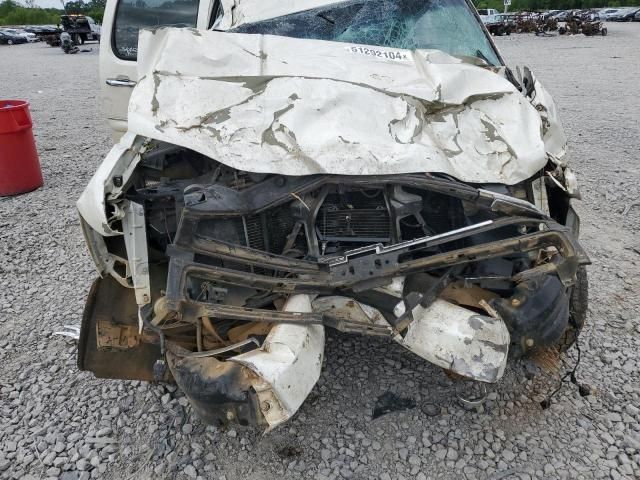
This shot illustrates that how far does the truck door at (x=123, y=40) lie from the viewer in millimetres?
4531

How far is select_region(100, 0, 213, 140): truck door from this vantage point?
14.9 ft

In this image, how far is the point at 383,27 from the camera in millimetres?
3297

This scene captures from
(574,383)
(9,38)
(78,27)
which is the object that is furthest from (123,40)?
(9,38)

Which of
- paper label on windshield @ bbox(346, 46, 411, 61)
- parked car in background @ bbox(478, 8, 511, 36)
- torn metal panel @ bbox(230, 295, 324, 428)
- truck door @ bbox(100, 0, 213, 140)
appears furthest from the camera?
parked car in background @ bbox(478, 8, 511, 36)

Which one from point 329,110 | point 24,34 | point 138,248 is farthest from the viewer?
point 24,34

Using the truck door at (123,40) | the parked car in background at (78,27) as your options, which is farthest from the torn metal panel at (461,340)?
the parked car in background at (78,27)

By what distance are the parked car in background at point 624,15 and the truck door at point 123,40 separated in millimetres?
36905

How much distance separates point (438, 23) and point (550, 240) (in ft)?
5.93

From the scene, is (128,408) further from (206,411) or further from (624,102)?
(624,102)

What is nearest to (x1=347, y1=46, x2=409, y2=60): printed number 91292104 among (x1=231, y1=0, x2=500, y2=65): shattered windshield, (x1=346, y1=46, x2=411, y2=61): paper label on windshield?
(x1=346, y1=46, x2=411, y2=61): paper label on windshield

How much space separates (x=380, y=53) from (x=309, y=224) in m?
1.20

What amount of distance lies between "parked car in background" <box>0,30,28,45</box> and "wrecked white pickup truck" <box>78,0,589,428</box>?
1422 inches

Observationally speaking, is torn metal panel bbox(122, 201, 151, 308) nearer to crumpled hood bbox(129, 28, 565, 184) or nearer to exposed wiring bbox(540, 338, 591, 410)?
crumpled hood bbox(129, 28, 565, 184)

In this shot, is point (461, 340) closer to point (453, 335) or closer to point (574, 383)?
point (453, 335)
